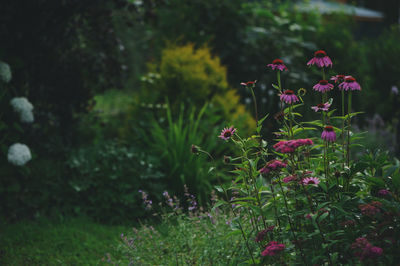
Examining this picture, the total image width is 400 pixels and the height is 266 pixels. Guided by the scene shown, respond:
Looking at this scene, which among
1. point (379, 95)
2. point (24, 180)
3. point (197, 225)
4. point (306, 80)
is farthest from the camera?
point (379, 95)

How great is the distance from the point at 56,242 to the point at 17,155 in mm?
976

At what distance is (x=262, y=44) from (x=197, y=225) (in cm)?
490

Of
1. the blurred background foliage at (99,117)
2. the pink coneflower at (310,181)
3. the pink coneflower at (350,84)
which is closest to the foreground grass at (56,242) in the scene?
the blurred background foliage at (99,117)

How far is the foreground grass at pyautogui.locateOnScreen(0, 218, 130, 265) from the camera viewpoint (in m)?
3.32

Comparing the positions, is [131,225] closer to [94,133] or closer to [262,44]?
[94,133]

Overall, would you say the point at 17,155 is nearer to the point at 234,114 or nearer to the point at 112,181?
the point at 112,181

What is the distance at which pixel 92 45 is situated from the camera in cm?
529

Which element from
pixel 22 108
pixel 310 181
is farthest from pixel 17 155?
pixel 310 181

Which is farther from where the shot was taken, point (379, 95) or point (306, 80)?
point (379, 95)

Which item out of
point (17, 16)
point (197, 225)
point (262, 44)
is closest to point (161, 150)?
point (197, 225)

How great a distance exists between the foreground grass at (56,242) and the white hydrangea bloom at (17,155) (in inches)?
23.3

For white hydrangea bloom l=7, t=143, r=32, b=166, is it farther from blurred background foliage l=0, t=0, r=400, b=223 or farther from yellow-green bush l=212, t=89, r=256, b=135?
yellow-green bush l=212, t=89, r=256, b=135

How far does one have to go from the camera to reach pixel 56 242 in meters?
3.61

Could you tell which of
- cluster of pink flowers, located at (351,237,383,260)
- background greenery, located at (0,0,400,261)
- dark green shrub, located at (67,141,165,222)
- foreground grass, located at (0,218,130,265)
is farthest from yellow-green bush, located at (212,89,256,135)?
cluster of pink flowers, located at (351,237,383,260)
